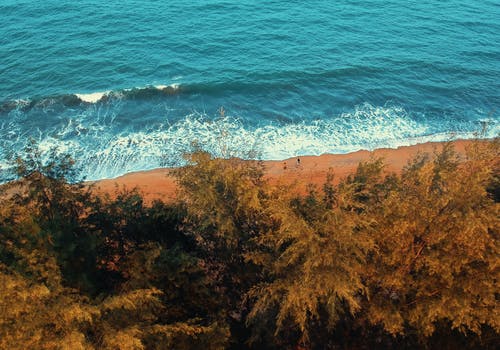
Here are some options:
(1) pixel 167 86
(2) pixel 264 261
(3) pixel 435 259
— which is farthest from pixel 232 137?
(3) pixel 435 259

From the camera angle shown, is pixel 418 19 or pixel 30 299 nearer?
pixel 30 299

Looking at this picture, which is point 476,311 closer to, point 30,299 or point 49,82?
point 30,299

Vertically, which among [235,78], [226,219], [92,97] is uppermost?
[226,219]

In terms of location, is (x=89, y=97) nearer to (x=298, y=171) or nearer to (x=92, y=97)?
(x=92, y=97)

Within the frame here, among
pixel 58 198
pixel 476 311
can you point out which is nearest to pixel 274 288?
pixel 476 311

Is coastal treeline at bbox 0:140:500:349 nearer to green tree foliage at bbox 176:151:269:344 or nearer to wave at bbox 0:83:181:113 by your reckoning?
green tree foliage at bbox 176:151:269:344

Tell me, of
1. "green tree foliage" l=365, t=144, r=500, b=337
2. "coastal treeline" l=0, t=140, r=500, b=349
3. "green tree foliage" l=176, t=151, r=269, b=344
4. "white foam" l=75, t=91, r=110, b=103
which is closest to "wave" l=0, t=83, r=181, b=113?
"white foam" l=75, t=91, r=110, b=103
